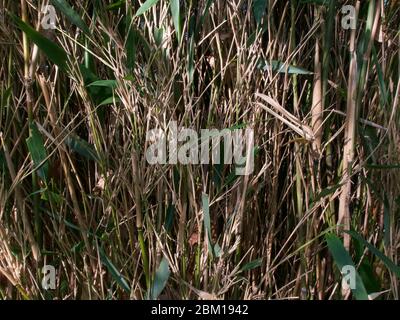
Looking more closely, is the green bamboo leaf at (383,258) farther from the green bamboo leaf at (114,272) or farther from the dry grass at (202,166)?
the green bamboo leaf at (114,272)

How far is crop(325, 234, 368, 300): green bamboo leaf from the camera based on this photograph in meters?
1.30

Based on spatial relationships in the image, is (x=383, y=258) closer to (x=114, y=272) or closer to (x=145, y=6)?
(x=114, y=272)

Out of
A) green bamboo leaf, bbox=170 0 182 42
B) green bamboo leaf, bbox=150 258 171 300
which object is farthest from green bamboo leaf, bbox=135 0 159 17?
green bamboo leaf, bbox=150 258 171 300

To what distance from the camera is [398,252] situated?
4.62ft

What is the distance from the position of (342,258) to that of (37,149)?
625 mm

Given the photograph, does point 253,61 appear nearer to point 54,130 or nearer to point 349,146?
point 349,146

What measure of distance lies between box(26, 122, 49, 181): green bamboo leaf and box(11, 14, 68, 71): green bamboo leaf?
0.13m

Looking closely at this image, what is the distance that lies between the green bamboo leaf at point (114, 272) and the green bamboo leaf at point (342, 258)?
1.33ft

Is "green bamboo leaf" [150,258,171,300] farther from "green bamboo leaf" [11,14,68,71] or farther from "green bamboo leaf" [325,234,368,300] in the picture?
"green bamboo leaf" [11,14,68,71]

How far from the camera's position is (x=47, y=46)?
132cm

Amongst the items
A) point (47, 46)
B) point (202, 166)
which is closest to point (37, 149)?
point (47, 46)

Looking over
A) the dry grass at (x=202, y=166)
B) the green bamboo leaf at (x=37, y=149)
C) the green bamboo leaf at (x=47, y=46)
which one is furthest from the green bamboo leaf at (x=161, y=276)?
the green bamboo leaf at (x=47, y=46)

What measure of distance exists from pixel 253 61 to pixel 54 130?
0.42 metres

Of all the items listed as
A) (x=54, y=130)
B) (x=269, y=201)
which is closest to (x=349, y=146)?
(x=269, y=201)
